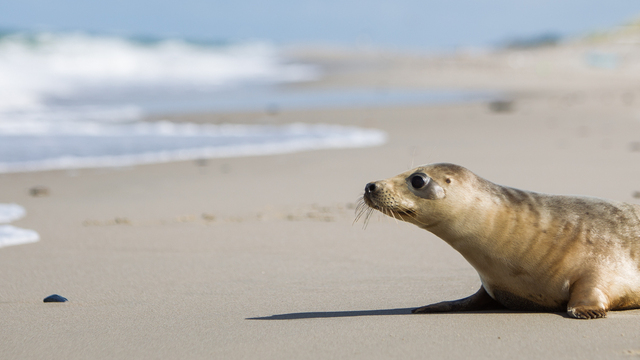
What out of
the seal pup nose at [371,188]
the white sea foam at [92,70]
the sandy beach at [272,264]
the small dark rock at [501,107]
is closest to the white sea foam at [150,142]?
the sandy beach at [272,264]

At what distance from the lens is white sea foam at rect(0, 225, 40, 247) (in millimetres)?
5414

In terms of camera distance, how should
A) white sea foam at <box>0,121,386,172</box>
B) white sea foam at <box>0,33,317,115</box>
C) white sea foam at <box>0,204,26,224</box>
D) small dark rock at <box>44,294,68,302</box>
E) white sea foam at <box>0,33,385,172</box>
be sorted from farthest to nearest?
1. white sea foam at <box>0,33,317,115</box>
2. white sea foam at <box>0,33,385,172</box>
3. white sea foam at <box>0,121,386,172</box>
4. white sea foam at <box>0,204,26,224</box>
5. small dark rock at <box>44,294,68,302</box>

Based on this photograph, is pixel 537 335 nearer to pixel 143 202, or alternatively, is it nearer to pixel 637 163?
pixel 143 202

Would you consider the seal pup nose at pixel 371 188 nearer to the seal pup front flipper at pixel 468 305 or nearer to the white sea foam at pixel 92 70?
the seal pup front flipper at pixel 468 305

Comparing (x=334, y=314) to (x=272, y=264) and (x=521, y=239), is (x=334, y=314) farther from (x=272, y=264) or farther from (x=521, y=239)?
(x=272, y=264)

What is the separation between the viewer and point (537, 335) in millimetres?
3043

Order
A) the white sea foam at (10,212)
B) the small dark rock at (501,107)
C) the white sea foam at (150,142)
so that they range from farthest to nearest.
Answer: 1. the small dark rock at (501,107)
2. the white sea foam at (150,142)
3. the white sea foam at (10,212)

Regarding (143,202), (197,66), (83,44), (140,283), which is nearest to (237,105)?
(143,202)

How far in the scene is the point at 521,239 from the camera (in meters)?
3.37

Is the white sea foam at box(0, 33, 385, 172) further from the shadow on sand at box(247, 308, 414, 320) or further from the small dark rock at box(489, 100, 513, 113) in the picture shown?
the shadow on sand at box(247, 308, 414, 320)

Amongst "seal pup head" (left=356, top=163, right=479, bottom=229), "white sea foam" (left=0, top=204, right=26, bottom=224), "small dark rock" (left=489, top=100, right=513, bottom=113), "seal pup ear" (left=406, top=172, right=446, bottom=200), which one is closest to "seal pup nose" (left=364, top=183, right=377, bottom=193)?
"seal pup head" (left=356, top=163, right=479, bottom=229)

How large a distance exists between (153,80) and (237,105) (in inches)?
494

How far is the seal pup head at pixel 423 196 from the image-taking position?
335 cm

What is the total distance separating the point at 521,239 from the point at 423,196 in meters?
0.47
